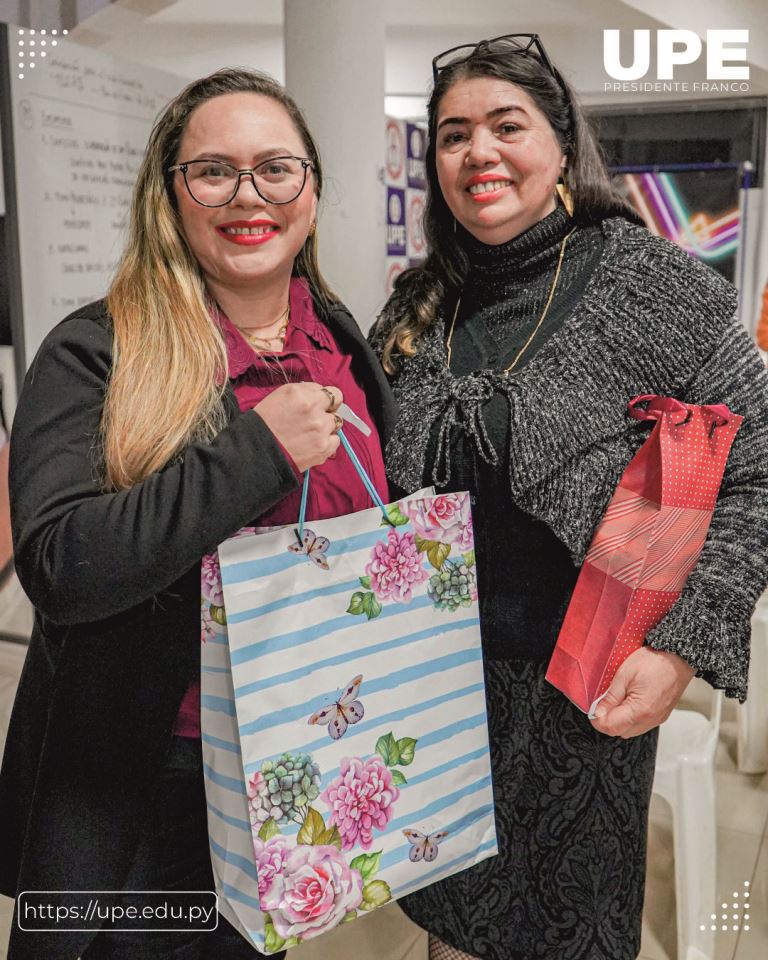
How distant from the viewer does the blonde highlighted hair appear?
39.5 inches

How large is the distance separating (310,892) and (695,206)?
585 cm

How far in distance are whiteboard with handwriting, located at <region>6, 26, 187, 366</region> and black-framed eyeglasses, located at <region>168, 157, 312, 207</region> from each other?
3.71 ft

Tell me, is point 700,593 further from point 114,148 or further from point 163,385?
point 114,148

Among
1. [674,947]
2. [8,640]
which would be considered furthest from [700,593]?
[8,640]

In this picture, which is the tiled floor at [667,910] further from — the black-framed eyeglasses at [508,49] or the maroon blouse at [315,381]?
the black-framed eyeglasses at [508,49]

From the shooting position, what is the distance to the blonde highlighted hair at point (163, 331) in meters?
1.00

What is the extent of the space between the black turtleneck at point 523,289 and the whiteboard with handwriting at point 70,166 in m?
1.19

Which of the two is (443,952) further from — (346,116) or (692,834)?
(346,116)

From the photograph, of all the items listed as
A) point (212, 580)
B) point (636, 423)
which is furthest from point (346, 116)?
point (212, 580)

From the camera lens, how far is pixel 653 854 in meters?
2.36

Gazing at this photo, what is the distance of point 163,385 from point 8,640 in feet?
6.98

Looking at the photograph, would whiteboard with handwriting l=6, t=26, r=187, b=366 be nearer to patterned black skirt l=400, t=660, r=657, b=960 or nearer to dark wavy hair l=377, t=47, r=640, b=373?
dark wavy hair l=377, t=47, r=640, b=373

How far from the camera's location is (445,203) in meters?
1.47

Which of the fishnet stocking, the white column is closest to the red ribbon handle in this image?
the fishnet stocking
